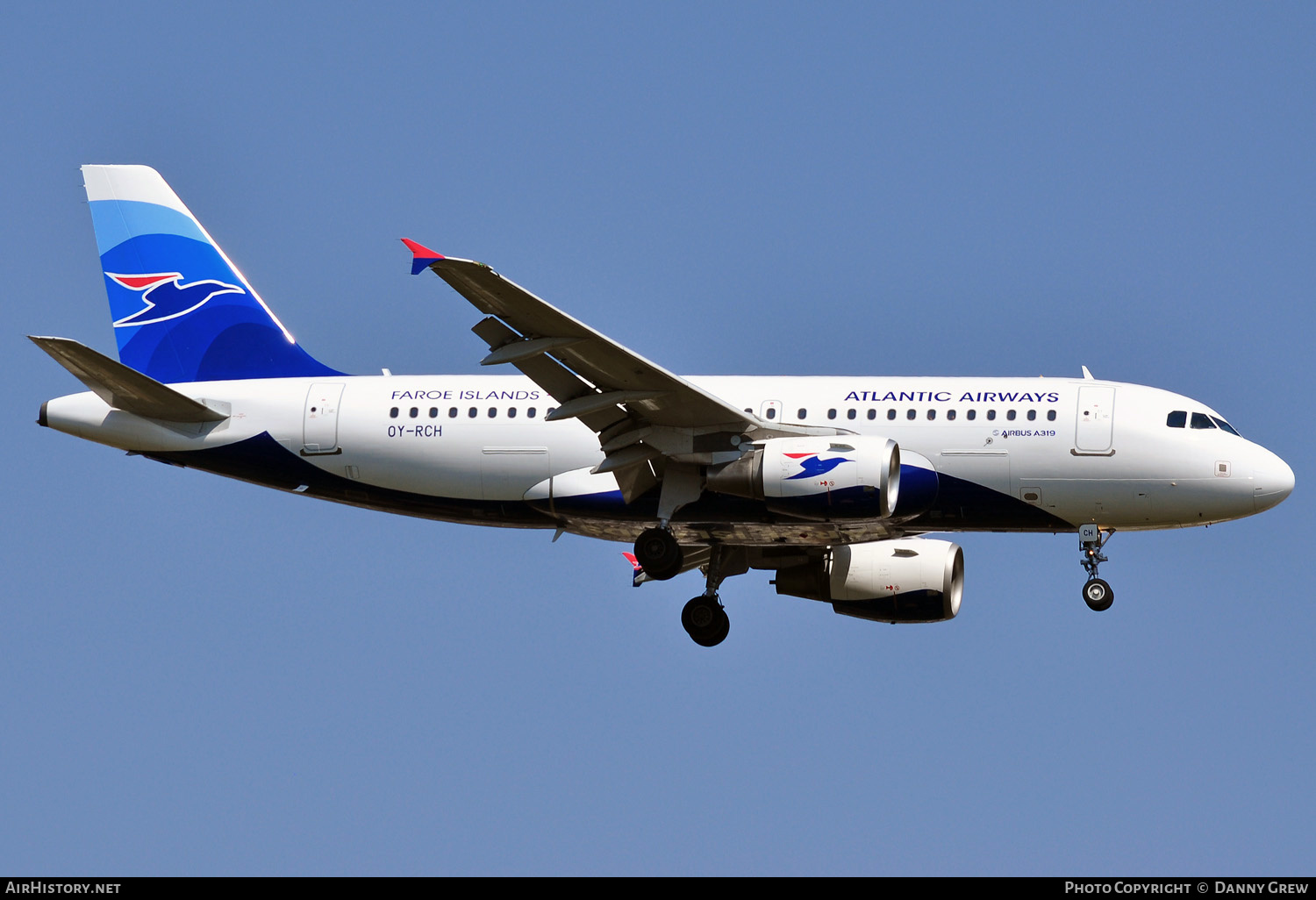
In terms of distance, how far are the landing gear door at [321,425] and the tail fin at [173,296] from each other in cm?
161

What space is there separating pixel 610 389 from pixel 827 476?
4.01 m

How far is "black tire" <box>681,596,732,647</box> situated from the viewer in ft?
122

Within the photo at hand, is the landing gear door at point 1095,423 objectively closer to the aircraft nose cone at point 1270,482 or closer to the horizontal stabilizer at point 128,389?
the aircraft nose cone at point 1270,482

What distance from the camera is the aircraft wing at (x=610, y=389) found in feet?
100

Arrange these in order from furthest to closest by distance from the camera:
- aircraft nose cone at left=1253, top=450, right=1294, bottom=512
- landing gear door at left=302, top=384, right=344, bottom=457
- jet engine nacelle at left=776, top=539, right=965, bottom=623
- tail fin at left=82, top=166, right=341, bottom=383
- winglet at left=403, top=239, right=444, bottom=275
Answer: tail fin at left=82, top=166, right=341, bottom=383, jet engine nacelle at left=776, top=539, right=965, bottom=623, landing gear door at left=302, top=384, right=344, bottom=457, aircraft nose cone at left=1253, top=450, right=1294, bottom=512, winglet at left=403, top=239, right=444, bottom=275

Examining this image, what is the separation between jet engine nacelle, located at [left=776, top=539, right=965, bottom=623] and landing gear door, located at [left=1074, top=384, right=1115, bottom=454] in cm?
453

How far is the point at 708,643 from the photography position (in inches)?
1465

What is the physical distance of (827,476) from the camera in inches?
1281

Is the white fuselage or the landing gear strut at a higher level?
the white fuselage

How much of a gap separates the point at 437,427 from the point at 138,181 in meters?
9.70

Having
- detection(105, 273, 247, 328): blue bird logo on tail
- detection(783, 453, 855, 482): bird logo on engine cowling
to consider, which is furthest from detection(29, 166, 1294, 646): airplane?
detection(105, 273, 247, 328): blue bird logo on tail

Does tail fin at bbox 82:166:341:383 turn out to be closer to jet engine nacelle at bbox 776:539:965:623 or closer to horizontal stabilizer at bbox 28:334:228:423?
horizontal stabilizer at bbox 28:334:228:423

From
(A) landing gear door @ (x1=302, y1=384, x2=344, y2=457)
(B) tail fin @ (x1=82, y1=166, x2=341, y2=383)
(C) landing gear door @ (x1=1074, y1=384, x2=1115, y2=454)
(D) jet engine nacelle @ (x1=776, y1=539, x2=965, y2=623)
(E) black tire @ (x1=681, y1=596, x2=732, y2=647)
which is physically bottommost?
(E) black tire @ (x1=681, y1=596, x2=732, y2=647)

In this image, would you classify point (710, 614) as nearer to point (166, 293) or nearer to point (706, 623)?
point (706, 623)
